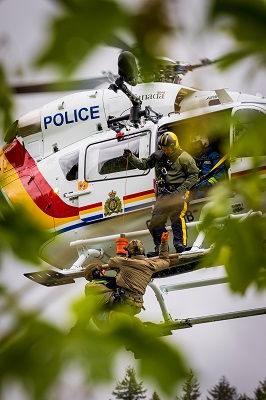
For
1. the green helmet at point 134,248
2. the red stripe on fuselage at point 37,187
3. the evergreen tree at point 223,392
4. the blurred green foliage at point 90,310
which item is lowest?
the red stripe on fuselage at point 37,187

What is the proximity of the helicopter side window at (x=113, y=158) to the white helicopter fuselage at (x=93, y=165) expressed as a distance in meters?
→ 0.01

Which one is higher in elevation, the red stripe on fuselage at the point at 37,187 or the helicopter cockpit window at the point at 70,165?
the helicopter cockpit window at the point at 70,165

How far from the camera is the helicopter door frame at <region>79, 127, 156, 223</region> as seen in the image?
9609 mm

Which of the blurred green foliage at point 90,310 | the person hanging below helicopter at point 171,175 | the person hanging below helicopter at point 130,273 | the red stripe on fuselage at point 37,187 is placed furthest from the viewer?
the red stripe on fuselage at point 37,187

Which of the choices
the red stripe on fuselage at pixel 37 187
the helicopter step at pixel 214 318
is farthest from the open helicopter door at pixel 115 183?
the helicopter step at pixel 214 318

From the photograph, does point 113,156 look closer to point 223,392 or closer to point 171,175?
point 171,175

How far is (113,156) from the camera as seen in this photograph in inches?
391


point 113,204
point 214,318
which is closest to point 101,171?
point 113,204

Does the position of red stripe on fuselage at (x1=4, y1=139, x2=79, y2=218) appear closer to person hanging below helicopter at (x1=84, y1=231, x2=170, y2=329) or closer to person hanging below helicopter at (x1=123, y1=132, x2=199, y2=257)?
person hanging below helicopter at (x1=123, y1=132, x2=199, y2=257)

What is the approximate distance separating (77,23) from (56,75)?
0.52ft

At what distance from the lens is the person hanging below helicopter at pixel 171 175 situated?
29.4ft

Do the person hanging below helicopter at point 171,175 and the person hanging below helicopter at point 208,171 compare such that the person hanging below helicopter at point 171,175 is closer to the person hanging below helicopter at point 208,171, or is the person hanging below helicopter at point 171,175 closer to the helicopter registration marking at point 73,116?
the person hanging below helicopter at point 208,171

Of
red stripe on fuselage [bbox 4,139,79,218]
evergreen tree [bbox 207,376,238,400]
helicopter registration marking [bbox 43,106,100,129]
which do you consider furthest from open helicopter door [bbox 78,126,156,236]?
evergreen tree [bbox 207,376,238,400]

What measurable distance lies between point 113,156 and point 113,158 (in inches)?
1.1
